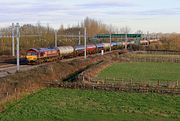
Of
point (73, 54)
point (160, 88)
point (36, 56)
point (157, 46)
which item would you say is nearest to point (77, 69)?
point (36, 56)

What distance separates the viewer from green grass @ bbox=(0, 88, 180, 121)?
22.2 metres

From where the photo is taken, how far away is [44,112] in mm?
23328

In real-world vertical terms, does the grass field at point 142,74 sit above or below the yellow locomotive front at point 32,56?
below

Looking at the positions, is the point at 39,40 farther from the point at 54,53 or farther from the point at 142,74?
the point at 142,74

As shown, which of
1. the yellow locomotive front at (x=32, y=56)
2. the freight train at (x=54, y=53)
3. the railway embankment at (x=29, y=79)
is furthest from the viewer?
the freight train at (x=54, y=53)

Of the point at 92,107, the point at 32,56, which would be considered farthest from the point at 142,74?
the point at 92,107

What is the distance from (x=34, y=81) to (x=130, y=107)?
456 inches

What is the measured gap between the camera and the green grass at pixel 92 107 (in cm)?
2217

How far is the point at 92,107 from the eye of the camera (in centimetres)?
2525

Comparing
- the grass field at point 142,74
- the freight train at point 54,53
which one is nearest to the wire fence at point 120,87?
the grass field at point 142,74

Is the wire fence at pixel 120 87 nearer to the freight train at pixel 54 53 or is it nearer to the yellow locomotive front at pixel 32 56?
the yellow locomotive front at pixel 32 56

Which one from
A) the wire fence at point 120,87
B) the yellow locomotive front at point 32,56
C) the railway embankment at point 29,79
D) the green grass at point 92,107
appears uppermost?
the yellow locomotive front at point 32,56

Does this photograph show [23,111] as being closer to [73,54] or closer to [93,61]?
[93,61]

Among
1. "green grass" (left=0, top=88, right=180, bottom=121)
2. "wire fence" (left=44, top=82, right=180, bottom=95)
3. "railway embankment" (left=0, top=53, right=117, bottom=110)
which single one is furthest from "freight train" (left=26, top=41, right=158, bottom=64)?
"green grass" (left=0, top=88, right=180, bottom=121)
